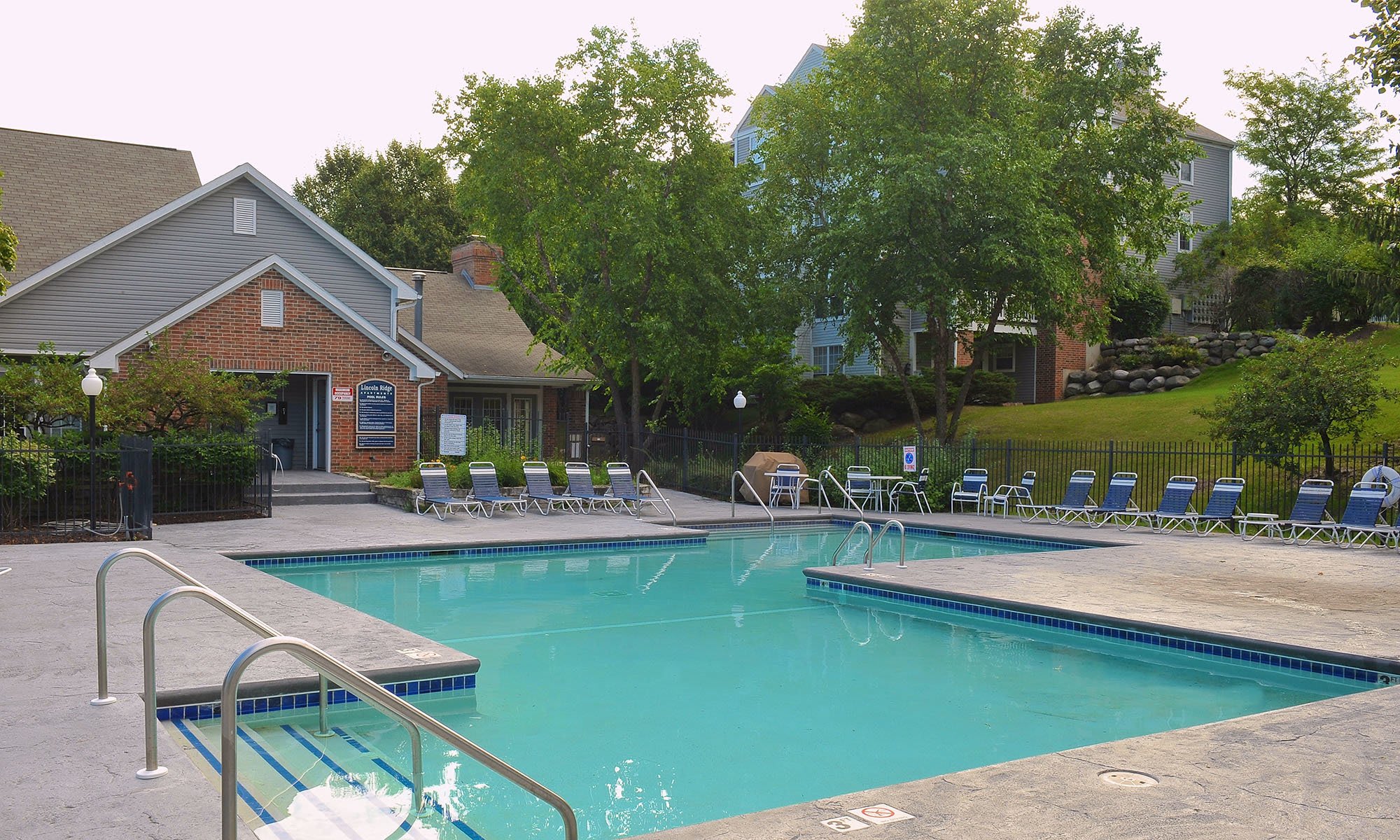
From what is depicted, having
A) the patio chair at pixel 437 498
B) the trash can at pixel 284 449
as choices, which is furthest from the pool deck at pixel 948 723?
the trash can at pixel 284 449

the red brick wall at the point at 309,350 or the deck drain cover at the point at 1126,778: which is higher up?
the red brick wall at the point at 309,350

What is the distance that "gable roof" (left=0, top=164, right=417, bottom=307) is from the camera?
21.8 metres

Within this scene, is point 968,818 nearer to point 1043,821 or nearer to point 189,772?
point 1043,821

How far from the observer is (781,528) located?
19375 mm

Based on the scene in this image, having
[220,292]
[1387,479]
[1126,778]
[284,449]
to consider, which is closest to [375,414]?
[284,449]

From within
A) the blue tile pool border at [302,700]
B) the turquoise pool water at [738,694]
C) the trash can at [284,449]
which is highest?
the trash can at [284,449]

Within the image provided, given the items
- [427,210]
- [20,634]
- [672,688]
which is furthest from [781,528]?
[427,210]

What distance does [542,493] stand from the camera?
19531mm

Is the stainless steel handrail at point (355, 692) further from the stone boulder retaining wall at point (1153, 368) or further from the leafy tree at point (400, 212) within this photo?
the leafy tree at point (400, 212)

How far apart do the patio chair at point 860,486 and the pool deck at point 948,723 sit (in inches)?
274

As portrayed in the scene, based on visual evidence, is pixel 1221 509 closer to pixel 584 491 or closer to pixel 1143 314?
pixel 584 491

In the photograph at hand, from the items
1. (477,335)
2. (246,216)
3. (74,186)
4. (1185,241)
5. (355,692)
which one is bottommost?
(355,692)

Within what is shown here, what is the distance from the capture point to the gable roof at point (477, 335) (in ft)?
93.6

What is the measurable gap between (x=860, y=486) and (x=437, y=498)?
8717 mm
